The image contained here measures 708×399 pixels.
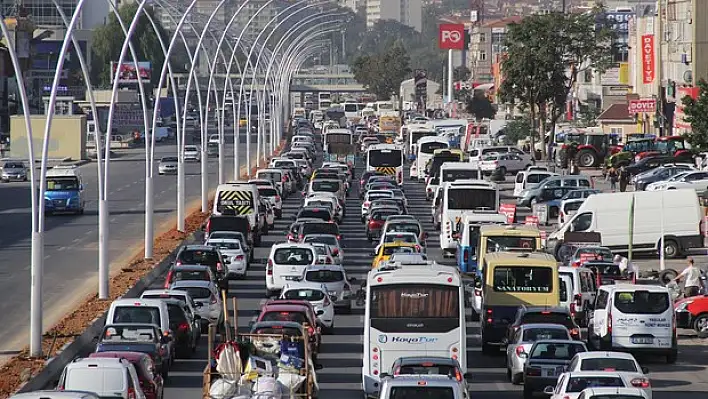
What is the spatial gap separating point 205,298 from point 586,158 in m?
59.2

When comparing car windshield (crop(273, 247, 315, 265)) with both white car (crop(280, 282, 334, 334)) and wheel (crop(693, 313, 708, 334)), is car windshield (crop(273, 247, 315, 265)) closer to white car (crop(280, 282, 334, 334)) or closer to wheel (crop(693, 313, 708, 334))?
white car (crop(280, 282, 334, 334))

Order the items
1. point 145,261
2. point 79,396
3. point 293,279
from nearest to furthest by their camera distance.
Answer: point 79,396 < point 293,279 < point 145,261

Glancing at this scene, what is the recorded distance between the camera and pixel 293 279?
40656mm

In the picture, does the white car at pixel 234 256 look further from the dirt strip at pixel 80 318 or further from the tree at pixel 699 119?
the tree at pixel 699 119

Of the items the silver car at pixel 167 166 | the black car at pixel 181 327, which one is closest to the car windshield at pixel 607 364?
the black car at pixel 181 327

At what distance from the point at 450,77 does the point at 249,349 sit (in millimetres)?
167307

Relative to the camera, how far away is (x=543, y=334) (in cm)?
2855

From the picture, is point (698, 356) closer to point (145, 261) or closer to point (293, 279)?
point (293, 279)

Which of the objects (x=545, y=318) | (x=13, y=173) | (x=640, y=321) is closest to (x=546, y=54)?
(x=13, y=173)

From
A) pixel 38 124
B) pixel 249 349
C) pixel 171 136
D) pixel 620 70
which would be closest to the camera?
pixel 249 349

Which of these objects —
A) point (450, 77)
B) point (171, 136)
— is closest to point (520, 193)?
point (171, 136)

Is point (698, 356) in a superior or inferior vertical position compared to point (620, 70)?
inferior

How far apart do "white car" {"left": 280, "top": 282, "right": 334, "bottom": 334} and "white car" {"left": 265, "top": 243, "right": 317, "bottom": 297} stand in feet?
14.4

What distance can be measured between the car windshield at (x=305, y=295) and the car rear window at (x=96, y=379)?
12.6 meters
